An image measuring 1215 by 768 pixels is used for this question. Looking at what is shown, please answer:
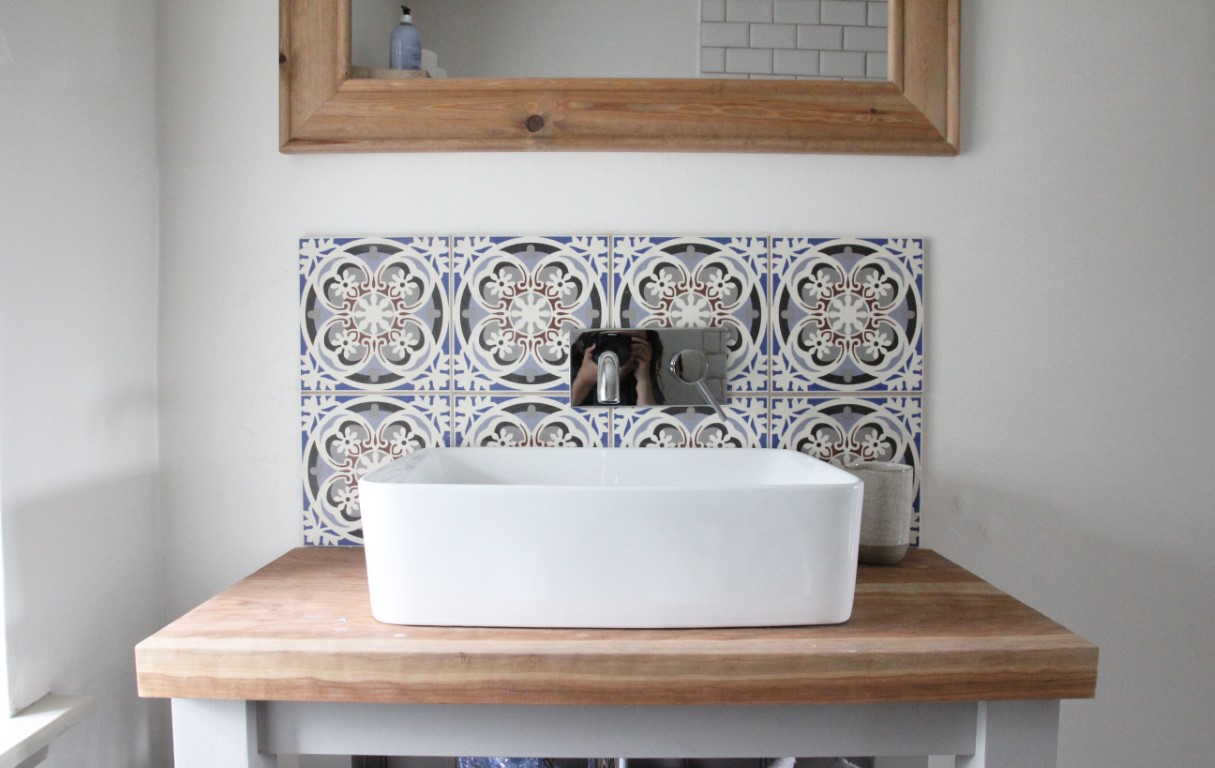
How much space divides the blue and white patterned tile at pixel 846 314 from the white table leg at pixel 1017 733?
486mm

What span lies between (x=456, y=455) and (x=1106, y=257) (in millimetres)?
964

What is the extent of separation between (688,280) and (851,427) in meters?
0.31

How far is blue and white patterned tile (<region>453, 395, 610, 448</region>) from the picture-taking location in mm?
1115

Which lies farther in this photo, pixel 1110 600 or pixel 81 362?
pixel 1110 600

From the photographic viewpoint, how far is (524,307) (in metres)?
1.11

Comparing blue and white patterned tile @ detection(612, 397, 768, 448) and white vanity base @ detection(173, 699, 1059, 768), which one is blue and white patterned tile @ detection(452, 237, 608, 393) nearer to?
blue and white patterned tile @ detection(612, 397, 768, 448)

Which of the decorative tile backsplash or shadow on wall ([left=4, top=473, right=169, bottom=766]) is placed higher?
the decorative tile backsplash

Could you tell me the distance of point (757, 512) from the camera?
29.0 inches

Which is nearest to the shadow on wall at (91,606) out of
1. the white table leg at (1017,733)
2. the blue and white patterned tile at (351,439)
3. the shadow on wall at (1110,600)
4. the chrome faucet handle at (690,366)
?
the blue and white patterned tile at (351,439)

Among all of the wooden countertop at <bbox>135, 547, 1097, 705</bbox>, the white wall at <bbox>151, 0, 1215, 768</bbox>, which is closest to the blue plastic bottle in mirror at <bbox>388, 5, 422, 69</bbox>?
the white wall at <bbox>151, 0, 1215, 768</bbox>

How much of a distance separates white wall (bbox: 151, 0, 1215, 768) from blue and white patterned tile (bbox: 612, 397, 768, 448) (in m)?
0.24

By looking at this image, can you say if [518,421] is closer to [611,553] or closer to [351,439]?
[351,439]

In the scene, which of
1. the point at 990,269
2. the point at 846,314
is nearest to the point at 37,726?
the point at 846,314

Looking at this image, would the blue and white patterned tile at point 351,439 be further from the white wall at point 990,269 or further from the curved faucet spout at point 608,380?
the curved faucet spout at point 608,380
